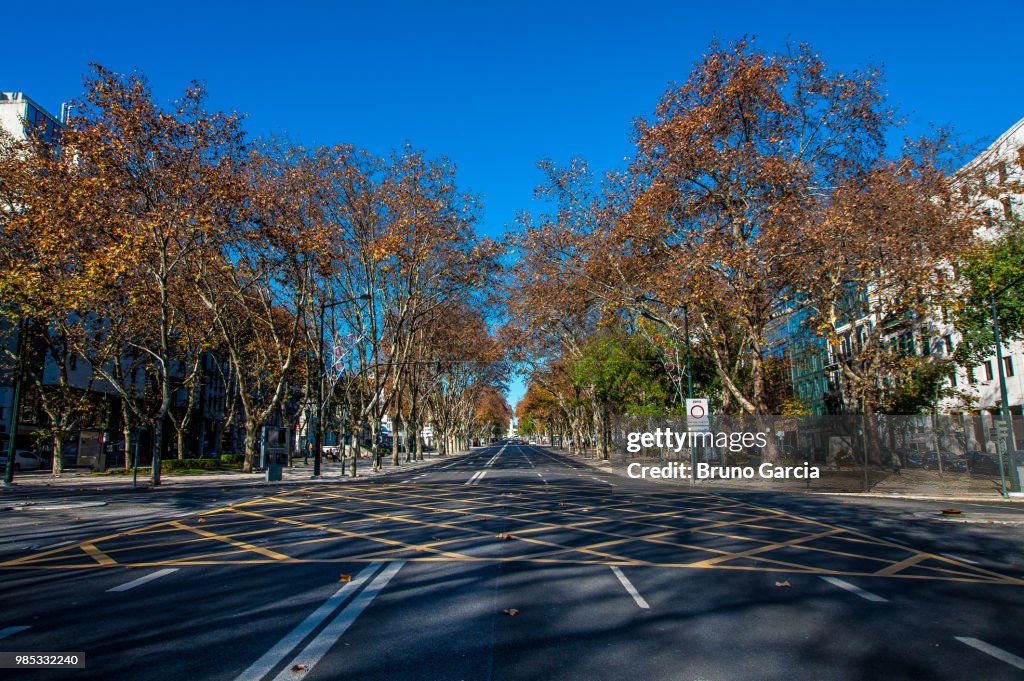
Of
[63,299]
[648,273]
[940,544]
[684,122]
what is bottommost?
[940,544]

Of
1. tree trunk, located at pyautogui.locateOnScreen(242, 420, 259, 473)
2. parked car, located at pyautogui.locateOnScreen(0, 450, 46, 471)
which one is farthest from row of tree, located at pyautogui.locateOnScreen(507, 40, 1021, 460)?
parked car, located at pyautogui.locateOnScreen(0, 450, 46, 471)

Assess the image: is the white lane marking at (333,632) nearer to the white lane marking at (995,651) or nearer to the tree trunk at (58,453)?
the white lane marking at (995,651)

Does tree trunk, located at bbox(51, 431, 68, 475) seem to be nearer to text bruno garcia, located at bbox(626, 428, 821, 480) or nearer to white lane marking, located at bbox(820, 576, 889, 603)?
text bruno garcia, located at bbox(626, 428, 821, 480)

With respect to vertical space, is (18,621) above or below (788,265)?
below

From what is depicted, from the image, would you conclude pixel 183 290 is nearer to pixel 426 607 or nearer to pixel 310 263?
pixel 310 263

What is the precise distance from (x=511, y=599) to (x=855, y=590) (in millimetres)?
3967

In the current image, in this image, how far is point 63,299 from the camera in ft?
76.8

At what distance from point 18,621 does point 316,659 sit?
3226mm

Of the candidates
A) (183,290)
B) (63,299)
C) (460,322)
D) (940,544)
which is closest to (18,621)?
(940,544)

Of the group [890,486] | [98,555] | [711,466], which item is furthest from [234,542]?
[890,486]

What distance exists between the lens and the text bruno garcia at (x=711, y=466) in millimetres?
28391

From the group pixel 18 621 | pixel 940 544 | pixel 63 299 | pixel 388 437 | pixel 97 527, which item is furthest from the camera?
pixel 388 437

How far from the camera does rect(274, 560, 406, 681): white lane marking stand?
493 cm

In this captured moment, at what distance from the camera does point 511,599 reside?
7.07m
